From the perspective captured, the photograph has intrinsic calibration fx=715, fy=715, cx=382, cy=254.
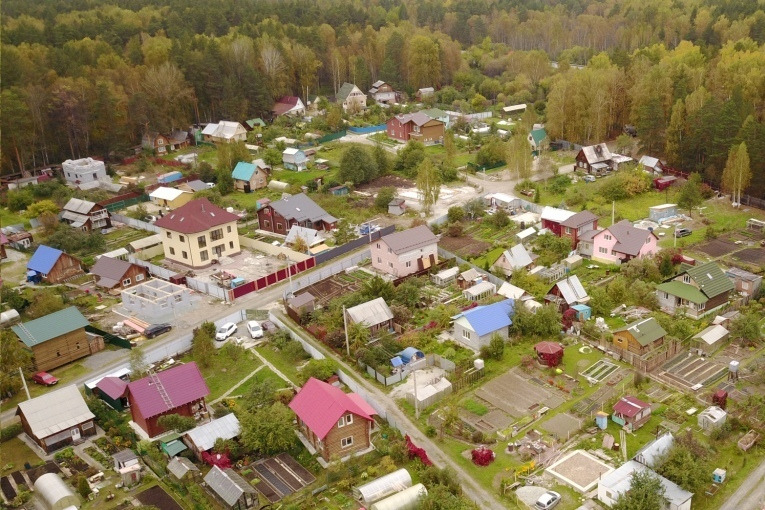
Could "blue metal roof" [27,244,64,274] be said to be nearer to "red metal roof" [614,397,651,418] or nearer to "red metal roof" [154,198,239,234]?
"red metal roof" [154,198,239,234]

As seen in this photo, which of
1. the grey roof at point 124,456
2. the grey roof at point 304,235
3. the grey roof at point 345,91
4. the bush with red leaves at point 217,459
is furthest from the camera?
the grey roof at point 345,91

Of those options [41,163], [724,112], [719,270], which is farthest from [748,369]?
[41,163]

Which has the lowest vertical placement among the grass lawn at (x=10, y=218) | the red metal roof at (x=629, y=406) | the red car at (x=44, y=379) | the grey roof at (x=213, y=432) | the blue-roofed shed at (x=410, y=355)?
the grass lawn at (x=10, y=218)

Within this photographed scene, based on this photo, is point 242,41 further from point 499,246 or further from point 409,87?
point 499,246

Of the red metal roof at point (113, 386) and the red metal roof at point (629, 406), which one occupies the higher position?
the red metal roof at point (629, 406)

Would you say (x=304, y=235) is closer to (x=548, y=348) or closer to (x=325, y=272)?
(x=325, y=272)

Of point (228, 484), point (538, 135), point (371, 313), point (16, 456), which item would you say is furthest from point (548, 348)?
point (538, 135)

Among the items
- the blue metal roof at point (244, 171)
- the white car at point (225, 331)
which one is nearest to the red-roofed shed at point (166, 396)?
the white car at point (225, 331)

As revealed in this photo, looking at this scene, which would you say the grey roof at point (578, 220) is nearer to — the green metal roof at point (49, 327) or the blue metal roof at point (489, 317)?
the blue metal roof at point (489, 317)
